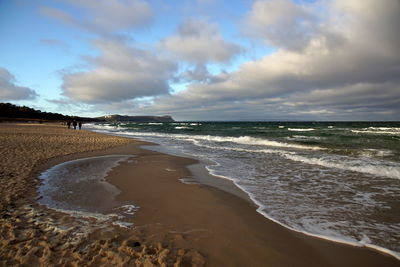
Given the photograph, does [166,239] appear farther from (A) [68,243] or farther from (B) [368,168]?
(B) [368,168]

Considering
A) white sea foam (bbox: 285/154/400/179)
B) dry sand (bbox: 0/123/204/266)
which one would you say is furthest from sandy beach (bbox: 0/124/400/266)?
white sea foam (bbox: 285/154/400/179)

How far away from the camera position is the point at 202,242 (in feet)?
11.1

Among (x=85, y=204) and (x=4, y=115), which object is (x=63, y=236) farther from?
(x=4, y=115)

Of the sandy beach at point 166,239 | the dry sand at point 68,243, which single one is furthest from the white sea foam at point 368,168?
the dry sand at point 68,243

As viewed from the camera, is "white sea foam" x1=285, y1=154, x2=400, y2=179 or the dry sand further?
"white sea foam" x1=285, y1=154, x2=400, y2=179

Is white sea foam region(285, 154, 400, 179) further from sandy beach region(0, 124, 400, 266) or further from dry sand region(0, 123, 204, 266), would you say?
dry sand region(0, 123, 204, 266)

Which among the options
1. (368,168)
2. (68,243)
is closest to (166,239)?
(68,243)

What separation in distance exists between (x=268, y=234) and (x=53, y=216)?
395cm

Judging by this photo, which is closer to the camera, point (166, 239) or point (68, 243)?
point (68, 243)

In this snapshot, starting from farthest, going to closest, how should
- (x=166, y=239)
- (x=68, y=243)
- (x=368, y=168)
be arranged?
(x=368, y=168) → (x=166, y=239) → (x=68, y=243)

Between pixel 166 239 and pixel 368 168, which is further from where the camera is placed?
pixel 368 168

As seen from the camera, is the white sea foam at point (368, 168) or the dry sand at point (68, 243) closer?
the dry sand at point (68, 243)

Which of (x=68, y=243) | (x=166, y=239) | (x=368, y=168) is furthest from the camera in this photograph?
(x=368, y=168)

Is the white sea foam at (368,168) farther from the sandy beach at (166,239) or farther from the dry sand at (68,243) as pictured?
the dry sand at (68,243)
